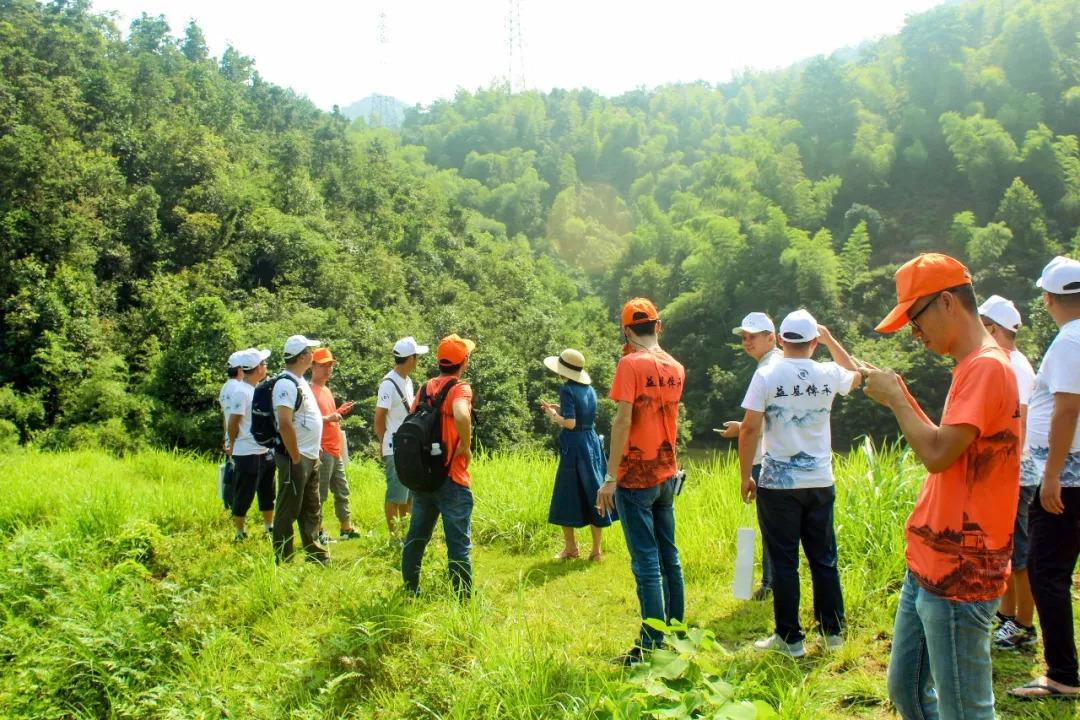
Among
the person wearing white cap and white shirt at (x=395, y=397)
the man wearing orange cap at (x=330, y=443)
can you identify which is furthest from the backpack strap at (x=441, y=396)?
the man wearing orange cap at (x=330, y=443)

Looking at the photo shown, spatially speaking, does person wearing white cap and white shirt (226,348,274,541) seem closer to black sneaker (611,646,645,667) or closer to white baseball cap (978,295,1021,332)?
black sneaker (611,646,645,667)

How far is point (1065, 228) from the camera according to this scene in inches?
1644

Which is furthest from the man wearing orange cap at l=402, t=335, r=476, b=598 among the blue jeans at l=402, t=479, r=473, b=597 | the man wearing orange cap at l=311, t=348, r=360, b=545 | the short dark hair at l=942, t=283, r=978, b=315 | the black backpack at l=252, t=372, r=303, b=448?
the short dark hair at l=942, t=283, r=978, b=315

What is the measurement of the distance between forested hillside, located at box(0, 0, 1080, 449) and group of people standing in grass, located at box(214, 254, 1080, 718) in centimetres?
1517

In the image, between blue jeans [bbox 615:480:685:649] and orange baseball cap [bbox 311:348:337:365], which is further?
orange baseball cap [bbox 311:348:337:365]

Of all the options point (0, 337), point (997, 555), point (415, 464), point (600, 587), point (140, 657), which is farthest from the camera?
point (0, 337)

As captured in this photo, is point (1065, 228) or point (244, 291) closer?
point (244, 291)

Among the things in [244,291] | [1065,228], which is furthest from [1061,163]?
[244,291]

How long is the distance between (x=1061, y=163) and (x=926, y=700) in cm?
5301

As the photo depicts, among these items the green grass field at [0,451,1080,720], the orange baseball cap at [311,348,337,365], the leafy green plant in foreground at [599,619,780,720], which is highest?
the orange baseball cap at [311,348,337,365]

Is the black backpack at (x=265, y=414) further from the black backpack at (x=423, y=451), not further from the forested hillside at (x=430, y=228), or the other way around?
the forested hillside at (x=430, y=228)

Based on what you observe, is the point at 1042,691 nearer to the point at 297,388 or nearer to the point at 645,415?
the point at 645,415

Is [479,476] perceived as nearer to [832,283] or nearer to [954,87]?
[832,283]

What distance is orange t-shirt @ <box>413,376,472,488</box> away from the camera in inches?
156
